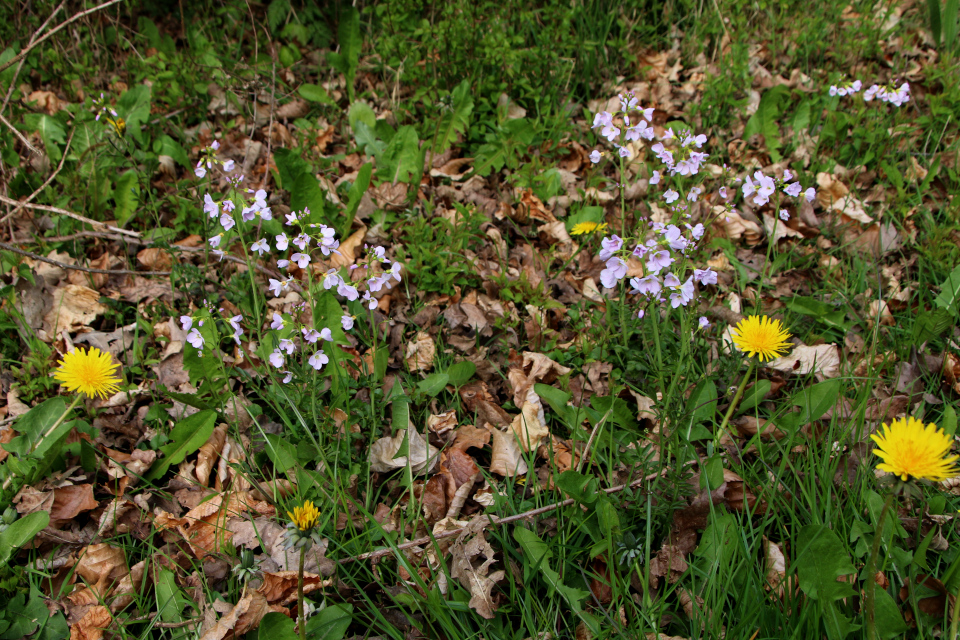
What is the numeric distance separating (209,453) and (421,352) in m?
0.81

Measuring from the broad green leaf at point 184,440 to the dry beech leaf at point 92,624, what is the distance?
435mm

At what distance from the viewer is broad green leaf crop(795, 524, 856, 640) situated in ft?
4.64

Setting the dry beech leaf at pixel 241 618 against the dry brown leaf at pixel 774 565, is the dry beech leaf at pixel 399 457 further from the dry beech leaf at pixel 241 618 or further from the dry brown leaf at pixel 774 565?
the dry brown leaf at pixel 774 565

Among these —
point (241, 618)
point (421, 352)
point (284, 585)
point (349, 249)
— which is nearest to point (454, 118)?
point (349, 249)

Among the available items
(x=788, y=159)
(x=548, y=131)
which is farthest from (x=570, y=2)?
(x=788, y=159)

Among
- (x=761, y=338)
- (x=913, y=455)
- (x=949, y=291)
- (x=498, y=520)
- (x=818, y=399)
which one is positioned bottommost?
(x=498, y=520)

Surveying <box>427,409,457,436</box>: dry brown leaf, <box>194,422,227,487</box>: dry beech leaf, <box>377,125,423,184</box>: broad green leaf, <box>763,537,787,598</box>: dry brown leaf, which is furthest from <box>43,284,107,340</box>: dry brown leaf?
<box>763,537,787,598</box>: dry brown leaf

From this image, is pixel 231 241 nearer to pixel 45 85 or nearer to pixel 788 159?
pixel 45 85

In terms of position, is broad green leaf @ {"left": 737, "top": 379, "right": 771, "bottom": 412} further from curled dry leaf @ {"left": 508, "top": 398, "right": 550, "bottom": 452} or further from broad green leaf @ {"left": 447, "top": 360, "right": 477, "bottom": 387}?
broad green leaf @ {"left": 447, "top": 360, "right": 477, "bottom": 387}

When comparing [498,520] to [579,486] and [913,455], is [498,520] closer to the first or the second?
[579,486]

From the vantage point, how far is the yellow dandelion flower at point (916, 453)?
3.51 feet

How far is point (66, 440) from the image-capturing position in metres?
1.98

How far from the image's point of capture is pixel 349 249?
2.80m

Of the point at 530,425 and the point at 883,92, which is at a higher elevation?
the point at 883,92
